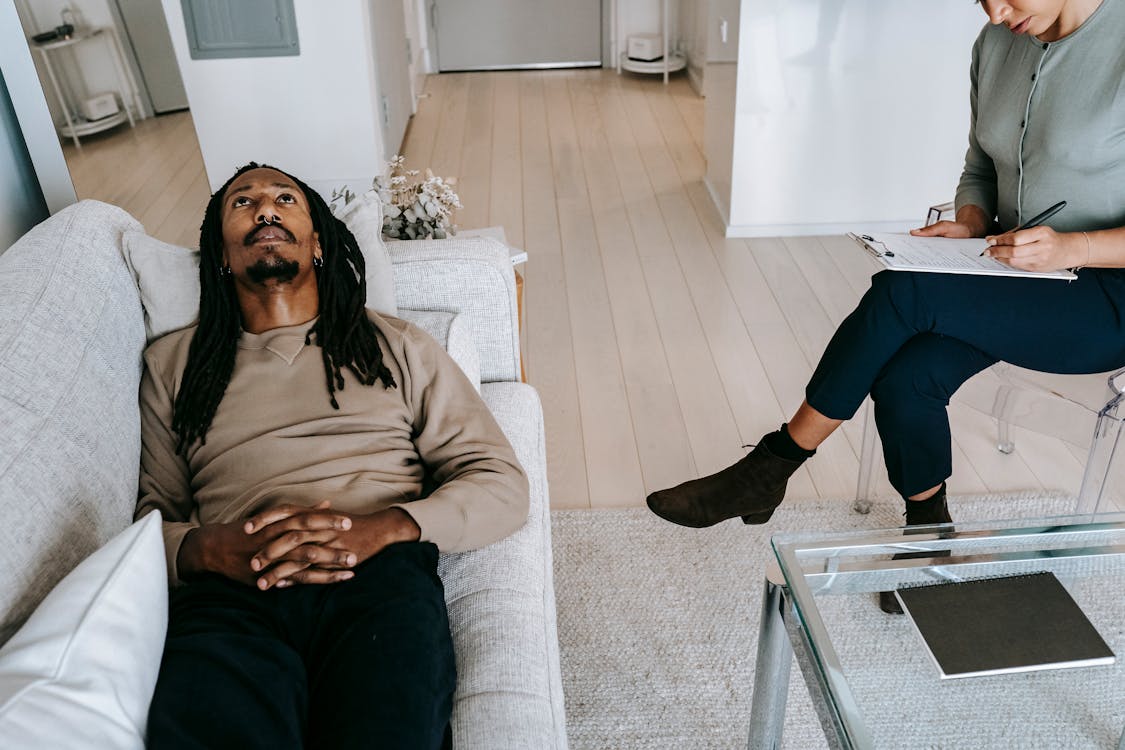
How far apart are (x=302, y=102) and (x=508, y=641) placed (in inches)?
108

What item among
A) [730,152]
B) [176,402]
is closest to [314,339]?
[176,402]

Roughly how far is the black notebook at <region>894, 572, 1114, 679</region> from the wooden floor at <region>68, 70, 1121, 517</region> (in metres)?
0.68

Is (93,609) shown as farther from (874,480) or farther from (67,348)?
(874,480)

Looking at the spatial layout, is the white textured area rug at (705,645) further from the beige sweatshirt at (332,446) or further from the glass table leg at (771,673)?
the beige sweatshirt at (332,446)

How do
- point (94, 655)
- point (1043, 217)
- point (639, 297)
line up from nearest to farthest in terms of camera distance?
point (94, 655) < point (1043, 217) < point (639, 297)

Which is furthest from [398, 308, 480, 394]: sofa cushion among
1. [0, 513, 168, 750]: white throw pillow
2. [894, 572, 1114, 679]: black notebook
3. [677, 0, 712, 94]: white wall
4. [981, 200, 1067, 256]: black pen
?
[677, 0, 712, 94]: white wall

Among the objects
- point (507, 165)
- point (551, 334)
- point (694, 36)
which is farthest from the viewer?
point (694, 36)

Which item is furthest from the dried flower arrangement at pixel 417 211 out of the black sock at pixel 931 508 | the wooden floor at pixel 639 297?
the black sock at pixel 931 508

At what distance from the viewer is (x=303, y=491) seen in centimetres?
128

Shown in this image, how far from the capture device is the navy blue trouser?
4.99ft

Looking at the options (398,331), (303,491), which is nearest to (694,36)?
(398,331)

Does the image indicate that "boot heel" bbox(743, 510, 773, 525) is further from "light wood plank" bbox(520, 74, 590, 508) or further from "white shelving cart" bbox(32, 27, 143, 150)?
"white shelving cart" bbox(32, 27, 143, 150)

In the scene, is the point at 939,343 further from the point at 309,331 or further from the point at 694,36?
the point at 694,36

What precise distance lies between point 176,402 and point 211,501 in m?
0.16
